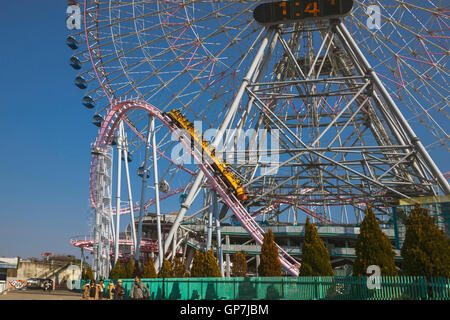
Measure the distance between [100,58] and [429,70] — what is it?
20.2 m

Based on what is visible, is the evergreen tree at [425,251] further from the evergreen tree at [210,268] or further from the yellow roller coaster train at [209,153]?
the yellow roller coaster train at [209,153]

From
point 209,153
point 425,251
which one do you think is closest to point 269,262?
point 425,251

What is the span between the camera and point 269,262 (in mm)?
18625

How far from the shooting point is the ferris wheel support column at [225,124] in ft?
72.0

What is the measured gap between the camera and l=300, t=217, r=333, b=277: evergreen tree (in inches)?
705

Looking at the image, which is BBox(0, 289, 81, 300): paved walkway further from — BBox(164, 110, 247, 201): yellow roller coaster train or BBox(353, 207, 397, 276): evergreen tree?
BBox(353, 207, 397, 276): evergreen tree

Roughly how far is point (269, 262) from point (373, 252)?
500 centimetres

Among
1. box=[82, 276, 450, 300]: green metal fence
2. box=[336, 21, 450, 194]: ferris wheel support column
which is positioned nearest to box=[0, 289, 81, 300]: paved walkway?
box=[82, 276, 450, 300]: green metal fence

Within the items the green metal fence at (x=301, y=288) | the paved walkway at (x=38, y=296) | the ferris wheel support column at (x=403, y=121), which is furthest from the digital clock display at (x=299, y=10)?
the paved walkway at (x=38, y=296)

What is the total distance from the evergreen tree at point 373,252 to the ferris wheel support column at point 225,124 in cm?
942

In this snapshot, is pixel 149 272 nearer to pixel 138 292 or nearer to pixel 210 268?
pixel 210 268

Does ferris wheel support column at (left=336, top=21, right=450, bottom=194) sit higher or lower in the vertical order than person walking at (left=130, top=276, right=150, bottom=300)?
higher

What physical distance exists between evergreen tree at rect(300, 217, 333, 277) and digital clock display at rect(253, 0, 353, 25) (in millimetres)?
12580

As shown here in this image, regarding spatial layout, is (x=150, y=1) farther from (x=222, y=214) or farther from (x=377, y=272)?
(x=222, y=214)
